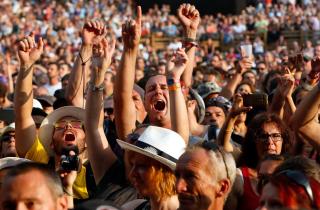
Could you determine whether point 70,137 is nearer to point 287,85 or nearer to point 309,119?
point 309,119

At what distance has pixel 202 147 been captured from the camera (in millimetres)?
4633

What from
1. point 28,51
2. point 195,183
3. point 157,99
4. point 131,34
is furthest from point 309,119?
point 28,51

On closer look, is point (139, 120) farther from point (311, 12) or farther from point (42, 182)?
point (311, 12)

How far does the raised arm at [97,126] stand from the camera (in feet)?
17.9

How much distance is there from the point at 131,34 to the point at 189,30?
3.57ft

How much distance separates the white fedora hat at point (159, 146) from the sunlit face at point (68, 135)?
1.14m

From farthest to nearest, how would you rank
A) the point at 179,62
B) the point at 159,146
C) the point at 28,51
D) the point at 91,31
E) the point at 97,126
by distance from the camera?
the point at 91,31 → the point at 28,51 → the point at 179,62 → the point at 97,126 → the point at 159,146

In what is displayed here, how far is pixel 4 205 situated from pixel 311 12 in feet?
99.1

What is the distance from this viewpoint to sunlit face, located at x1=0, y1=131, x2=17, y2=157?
6.86 m

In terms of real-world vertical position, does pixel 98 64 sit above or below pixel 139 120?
above

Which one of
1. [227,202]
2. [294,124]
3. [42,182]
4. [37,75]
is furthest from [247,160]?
[37,75]

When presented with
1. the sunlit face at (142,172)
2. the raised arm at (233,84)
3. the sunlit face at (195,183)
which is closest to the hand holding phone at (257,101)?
the raised arm at (233,84)

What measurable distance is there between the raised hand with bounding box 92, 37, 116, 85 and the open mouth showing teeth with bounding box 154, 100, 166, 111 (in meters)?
0.42

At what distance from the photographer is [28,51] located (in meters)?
6.68
